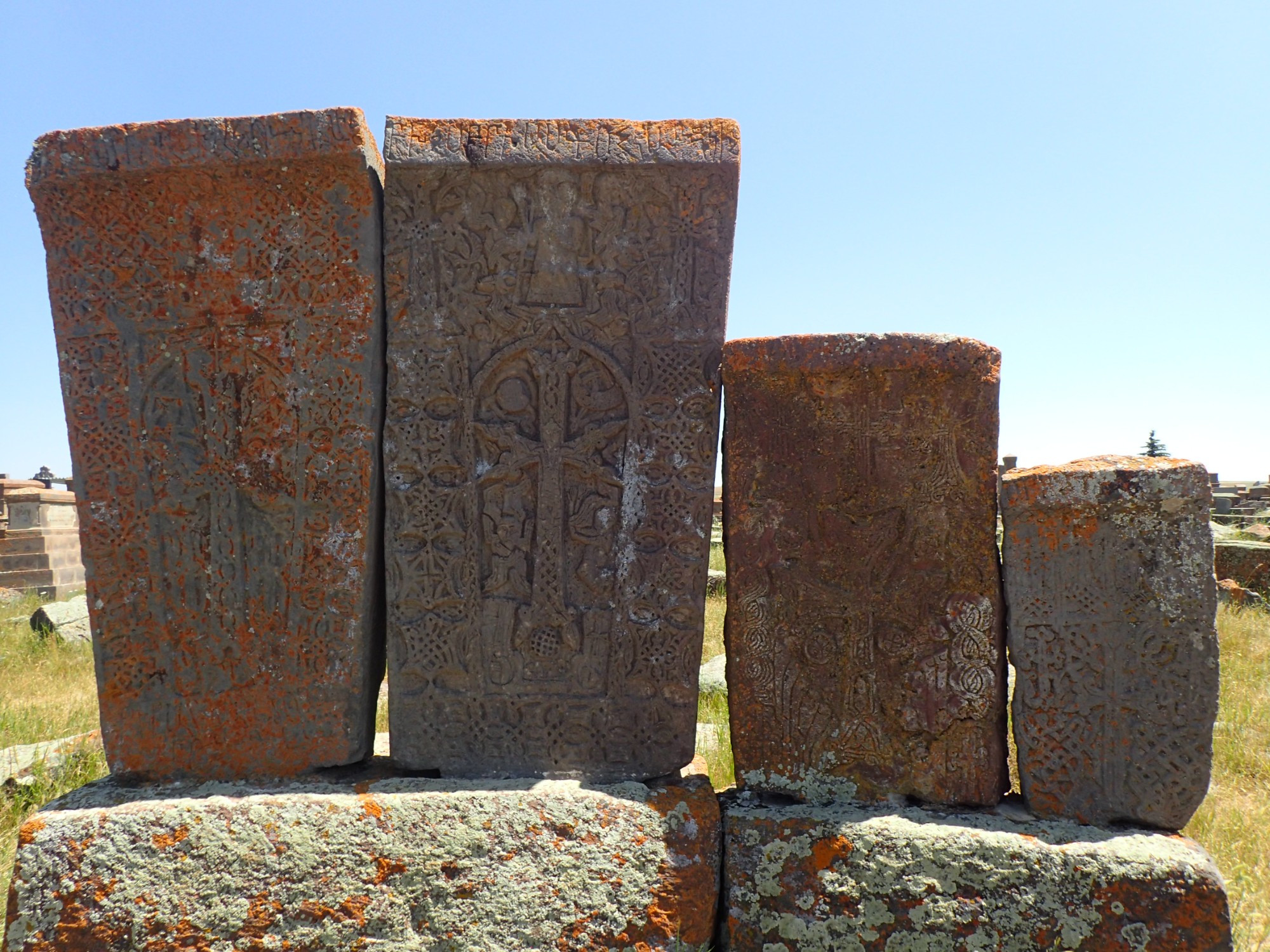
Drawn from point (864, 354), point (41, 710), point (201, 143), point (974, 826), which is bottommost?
point (41, 710)

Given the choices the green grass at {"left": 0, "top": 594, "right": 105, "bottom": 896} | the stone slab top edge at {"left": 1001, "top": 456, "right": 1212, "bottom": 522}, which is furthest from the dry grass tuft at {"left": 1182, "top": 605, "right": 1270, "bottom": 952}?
the green grass at {"left": 0, "top": 594, "right": 105, "bottom": 896}

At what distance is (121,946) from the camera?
1.89m

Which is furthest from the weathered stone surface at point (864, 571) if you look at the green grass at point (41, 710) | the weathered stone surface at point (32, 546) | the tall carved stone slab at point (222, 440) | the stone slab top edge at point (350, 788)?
the weathered stone surface at point (32, 546)

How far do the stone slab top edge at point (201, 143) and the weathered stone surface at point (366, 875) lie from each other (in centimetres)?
161

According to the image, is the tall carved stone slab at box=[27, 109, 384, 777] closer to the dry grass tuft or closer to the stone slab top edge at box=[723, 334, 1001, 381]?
the stone slab top edge at box=[723, 334, 1001, 381]

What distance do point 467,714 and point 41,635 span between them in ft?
19.3

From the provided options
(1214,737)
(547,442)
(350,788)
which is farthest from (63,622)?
(1214,737)

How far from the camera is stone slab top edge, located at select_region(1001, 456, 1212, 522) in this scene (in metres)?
2.03

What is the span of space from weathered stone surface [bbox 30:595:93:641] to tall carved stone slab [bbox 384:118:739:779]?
18.4ft

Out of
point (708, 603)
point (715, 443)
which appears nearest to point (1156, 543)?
point (715, 443)

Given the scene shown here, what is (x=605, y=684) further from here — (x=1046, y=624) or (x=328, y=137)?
(x=328, y=137)

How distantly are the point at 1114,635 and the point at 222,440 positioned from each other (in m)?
2.31

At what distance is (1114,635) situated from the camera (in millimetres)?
2074

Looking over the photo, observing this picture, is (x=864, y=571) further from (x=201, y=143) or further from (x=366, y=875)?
(x=201, y=143)
